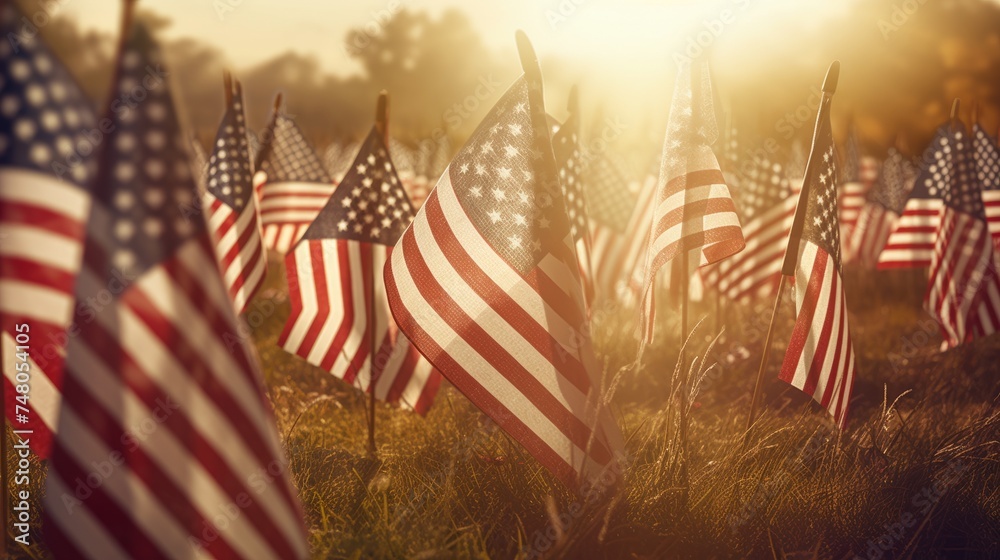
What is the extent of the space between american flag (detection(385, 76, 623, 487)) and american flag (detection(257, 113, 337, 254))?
657 cm

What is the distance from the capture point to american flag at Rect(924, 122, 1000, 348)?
23.1 ft

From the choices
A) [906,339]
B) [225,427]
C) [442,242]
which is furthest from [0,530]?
[906,339]

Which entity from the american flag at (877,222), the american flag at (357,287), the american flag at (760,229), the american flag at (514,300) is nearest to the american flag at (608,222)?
the american flag at (760,229)

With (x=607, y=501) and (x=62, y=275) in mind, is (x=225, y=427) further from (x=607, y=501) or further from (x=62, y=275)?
(x=607, y=501)

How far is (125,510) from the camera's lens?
2.38 m

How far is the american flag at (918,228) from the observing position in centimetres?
871

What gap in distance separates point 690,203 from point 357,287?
92.0 inches

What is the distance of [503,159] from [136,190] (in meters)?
1.93

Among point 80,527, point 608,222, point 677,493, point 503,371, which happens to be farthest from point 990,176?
point 80,527

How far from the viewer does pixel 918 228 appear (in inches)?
347

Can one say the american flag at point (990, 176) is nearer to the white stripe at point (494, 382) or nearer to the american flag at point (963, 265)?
the american flag at point (963, 265)

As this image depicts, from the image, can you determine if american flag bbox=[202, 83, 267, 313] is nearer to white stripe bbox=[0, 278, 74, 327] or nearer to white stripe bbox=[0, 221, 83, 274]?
white stripe bbox=[0, 278, 74, 327]

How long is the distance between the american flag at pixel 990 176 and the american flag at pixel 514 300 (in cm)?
721

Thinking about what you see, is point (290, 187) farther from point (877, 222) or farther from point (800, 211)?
point (877, 222)
